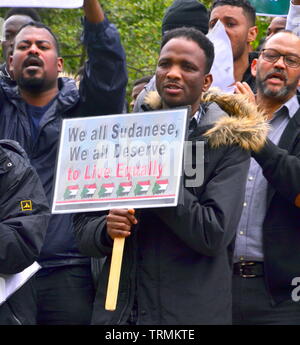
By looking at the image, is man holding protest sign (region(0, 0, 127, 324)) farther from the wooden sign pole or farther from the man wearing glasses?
the wooden sign pole

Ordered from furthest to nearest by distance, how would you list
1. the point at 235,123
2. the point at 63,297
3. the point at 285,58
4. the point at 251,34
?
the point at 251,34 → the point at 285,58 → the point at 63,297 → the point at 235,123

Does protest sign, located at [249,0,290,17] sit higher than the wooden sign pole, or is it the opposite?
protest sign, located at [249,0,290,17]

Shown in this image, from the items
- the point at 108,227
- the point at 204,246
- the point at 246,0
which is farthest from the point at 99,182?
the point at 246,0

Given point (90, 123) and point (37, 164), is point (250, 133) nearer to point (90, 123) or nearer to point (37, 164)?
point (90, 123)

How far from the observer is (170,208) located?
17.1 ft

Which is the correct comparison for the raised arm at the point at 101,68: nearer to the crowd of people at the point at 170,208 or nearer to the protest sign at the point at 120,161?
the crowd of people at the point at 170,208

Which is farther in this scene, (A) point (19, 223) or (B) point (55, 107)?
(B) point (55, 107)

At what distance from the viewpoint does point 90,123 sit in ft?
17.8

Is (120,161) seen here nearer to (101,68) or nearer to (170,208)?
(170,208)

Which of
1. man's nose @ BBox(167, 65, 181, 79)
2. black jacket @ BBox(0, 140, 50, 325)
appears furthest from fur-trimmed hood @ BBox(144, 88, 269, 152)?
black jacket @ BBox(0, 140, 50, 325)

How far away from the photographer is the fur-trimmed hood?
545 cm

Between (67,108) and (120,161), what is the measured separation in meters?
1.27

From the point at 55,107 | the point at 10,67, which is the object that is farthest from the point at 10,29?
the point at 55,107
